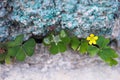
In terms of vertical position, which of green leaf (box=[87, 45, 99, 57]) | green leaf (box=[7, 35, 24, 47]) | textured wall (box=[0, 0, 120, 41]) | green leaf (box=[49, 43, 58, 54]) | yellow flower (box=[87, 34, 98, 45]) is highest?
textured wall (box=[0, 0, 120, 41])

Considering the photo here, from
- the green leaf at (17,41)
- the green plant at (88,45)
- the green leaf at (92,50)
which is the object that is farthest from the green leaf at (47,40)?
the green leaf at (92,50)

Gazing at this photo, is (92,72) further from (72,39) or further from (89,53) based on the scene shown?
(72,39)

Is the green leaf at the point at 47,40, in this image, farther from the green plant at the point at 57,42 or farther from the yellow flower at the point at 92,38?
the yellow flower at the point at 92,38

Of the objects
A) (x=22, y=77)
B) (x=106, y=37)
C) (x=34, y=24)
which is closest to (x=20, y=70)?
(x=22, y=77)

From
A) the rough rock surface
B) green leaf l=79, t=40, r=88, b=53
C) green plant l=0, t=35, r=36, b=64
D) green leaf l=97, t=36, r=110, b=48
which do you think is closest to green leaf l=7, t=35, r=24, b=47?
green plant l=0, t=35, r=36, b=64

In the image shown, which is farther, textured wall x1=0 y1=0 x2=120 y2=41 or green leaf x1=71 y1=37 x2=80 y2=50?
green leaf x1=71 y1=37 x2=80 y2=50

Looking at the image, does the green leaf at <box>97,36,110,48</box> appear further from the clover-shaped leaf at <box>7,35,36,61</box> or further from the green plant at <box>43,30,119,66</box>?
the clover-shaped leaf at <box>7,35,36,61</box>
